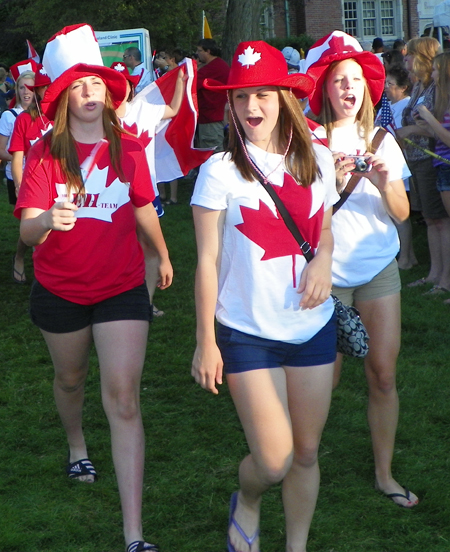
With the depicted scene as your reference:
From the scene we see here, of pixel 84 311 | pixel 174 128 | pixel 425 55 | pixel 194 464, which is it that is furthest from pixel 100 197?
pixel 425 55

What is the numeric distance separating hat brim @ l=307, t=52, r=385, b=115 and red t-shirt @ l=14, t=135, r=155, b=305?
0.94 metres

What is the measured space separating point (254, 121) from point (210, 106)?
391 inches

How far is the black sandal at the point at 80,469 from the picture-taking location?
4363mm

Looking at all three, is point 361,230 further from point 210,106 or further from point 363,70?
point 210,106

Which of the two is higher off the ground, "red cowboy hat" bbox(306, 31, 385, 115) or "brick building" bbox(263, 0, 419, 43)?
"brick building" bbox(263, 0, 419, 43)

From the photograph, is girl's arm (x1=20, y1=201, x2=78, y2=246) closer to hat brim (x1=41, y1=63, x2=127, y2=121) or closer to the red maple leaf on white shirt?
hat brim (x1=41, y1=63, x2=127, y2=121)

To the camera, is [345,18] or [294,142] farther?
[345,18]

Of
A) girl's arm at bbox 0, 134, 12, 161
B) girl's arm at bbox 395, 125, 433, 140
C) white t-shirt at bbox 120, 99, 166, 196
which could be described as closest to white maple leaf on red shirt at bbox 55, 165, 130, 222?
white t-shirt at bbox 120, 99, 166, 196

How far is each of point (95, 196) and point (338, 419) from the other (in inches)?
91.2

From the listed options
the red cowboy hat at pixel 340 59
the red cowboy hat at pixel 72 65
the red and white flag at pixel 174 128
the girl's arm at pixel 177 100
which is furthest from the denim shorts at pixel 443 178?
the red cowboy hat at pixel 72 65

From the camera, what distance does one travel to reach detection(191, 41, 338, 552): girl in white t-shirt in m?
2.99

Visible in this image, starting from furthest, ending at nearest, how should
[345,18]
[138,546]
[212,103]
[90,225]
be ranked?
[345,18] < [212,103] < [90,225] < [138,546]

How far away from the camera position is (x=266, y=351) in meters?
3.03

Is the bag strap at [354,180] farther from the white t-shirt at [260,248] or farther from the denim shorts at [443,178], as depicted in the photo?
the denim shorts at [443,178]
